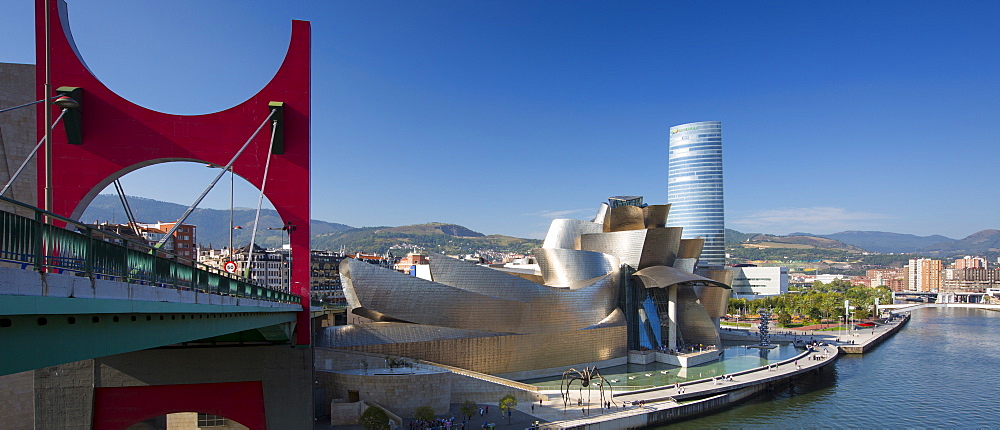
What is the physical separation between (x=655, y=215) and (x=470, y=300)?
65.1ft

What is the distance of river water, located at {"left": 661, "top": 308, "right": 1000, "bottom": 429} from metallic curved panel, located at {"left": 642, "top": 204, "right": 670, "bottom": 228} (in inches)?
596

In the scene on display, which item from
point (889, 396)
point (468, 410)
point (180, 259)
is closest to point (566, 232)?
point (889, 396)

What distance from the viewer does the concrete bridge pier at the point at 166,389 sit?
56.7 ft

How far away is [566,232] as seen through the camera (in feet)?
157

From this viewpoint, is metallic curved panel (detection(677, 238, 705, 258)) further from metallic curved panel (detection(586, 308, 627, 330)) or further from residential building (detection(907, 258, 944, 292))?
residential building (detection(907, 258, 944, 292))

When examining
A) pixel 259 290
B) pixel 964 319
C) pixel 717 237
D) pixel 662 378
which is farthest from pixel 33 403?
pixel 964 319

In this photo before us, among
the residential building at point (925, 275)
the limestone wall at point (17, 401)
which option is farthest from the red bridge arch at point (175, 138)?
the residential building at point (925, 275)

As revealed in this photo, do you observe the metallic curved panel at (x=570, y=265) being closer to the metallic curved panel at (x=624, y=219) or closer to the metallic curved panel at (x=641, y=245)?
the metallic curved panel at (x=641, y=245)

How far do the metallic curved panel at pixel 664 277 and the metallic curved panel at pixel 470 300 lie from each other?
533 cm

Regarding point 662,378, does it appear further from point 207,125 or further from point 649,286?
point 207,125

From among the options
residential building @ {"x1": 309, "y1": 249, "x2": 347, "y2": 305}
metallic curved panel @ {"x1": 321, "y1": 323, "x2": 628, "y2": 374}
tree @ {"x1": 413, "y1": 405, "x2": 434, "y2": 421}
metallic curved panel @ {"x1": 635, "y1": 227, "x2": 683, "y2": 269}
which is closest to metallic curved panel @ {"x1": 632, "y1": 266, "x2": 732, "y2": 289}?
metallic curved panel @ {"x1": 635, "y1": 227, "x2": 683, "y2": 269}

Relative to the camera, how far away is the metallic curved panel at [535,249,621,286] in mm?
41625

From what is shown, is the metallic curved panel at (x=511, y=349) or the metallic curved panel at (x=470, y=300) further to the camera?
the metallic curved panel at (x=470, y=300)

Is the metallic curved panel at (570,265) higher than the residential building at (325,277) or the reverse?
higher
